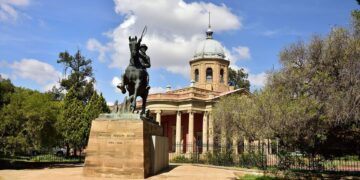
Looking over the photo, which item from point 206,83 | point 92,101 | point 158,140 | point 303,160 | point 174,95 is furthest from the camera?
point 206,83

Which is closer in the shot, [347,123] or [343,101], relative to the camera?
[343,101]

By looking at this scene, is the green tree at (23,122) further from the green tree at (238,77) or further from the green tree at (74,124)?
the green tree at (238,77)

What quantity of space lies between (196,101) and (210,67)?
32.6 feet

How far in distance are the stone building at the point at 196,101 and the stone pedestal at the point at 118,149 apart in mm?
25612

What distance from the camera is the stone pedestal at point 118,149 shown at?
12.5 metres

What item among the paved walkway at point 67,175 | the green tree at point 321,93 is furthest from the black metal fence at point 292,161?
the paved walkway at point 67,175

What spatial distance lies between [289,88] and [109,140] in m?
7.58

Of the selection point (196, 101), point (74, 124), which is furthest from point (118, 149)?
point (196, 101)

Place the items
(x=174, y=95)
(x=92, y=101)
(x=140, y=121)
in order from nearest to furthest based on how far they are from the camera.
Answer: (x=140, y=121) < (x=92, y=101) < (x=174, y=95)

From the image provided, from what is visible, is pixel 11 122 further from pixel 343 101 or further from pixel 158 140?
pixel 343 101

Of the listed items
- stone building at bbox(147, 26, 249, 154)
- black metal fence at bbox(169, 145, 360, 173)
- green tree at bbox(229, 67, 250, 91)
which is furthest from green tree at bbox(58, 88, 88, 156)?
green tree at bbox(229, 67, 250, 91)

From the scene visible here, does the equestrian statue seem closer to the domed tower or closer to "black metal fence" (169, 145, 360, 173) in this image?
"black metal fence" (169, 145, 360, 173)

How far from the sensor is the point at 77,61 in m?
55.1

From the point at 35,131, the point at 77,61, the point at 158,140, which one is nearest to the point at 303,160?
the point at 158,140
